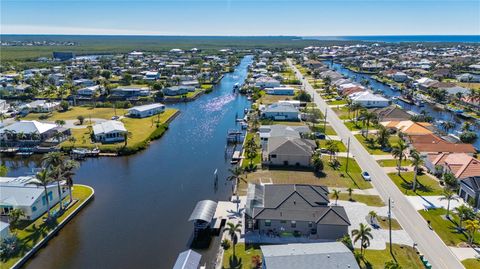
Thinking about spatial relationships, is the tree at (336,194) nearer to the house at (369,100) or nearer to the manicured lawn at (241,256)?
the manicured lawn at (241,256)

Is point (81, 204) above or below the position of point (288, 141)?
below

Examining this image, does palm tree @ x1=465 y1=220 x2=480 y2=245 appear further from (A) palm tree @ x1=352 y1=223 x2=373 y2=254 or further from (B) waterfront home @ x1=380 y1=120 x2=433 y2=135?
(B) waterfront home @ x1=380 y1=120 x2=433 y2=135

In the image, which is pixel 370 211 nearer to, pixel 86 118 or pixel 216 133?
pixel 216 133

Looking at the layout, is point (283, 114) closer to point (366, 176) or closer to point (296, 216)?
point (366, 176)

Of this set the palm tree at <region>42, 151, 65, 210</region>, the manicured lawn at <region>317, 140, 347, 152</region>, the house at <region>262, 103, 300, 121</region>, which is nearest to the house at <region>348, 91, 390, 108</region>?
the house at <region>262, 103, 300, 121</region>

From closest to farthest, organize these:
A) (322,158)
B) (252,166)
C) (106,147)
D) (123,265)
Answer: (123,265) < (252,166) < (322,158) < (106,147)

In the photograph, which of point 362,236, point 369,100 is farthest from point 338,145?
point 369,100

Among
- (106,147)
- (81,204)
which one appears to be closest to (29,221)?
(81,204)
